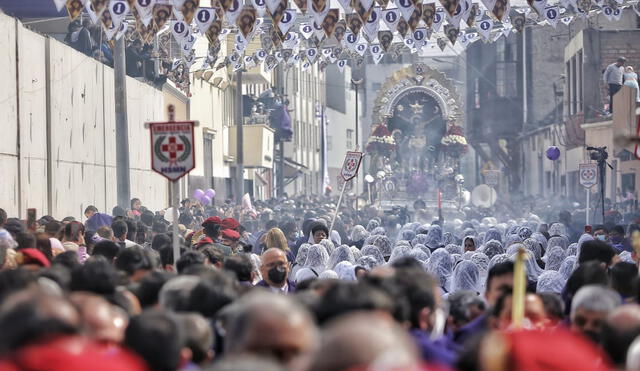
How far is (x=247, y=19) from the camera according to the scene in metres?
21.1

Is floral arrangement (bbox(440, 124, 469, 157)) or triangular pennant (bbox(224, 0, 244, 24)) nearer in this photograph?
triangular pennant (bbox(224, 0, 244, 24))

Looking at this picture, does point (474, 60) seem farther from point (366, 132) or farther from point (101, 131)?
point (101, 131)

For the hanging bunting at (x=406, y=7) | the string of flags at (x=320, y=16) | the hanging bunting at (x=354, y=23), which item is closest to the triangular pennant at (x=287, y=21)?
the string of flags at (x=320, y=16)

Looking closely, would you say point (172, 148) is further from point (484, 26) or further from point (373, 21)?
point (484, 26)

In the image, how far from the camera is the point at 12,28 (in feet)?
69.9

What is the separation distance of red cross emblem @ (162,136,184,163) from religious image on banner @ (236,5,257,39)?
28.4 feet

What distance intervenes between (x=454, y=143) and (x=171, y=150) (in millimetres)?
57118

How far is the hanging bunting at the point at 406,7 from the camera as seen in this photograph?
805 inches

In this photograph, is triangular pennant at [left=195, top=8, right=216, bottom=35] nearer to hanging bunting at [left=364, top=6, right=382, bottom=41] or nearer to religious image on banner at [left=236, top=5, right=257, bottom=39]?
religious image on banner at [left=236, top=5, right=257, bottom=39]

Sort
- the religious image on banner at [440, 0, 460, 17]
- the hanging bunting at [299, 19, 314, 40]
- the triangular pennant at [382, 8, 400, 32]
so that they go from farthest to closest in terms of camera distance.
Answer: the hanging bunting at [299, 19, 314, 40]
the triangular pennant at [382, 8, 400, 32]
the religious image on banner at [440, 0, 460, 17]

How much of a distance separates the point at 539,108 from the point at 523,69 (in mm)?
2014

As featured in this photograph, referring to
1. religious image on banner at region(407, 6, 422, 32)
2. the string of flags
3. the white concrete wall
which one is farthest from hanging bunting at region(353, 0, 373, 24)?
the white concrete wall

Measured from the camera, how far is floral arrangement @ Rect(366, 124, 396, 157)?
6856 cm

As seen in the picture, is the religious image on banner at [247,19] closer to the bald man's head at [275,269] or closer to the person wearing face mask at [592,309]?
the bald man's head at [275,269]
